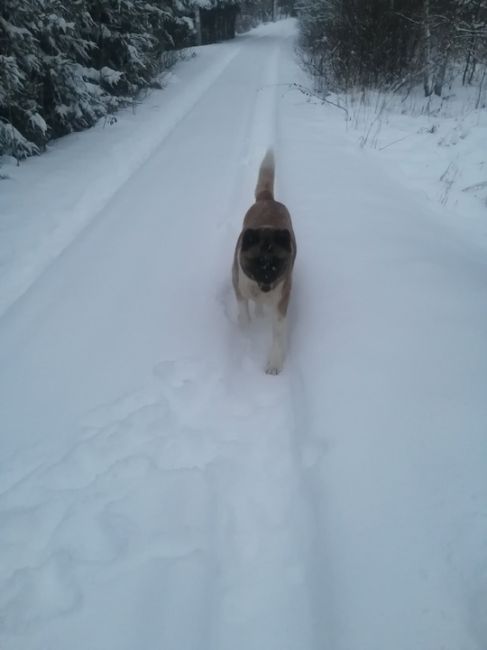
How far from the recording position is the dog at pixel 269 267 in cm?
296

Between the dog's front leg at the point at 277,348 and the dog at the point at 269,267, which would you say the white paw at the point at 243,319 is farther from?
the dog's front leg at the point at 277,348

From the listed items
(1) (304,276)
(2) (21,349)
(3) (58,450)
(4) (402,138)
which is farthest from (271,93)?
(3) (58,450)

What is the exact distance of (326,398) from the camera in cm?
278

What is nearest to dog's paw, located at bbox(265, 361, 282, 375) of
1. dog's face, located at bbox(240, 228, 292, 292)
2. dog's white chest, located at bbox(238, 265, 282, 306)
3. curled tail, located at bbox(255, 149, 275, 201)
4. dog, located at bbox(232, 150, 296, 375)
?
dog, located at bbox(232, 150, 296, 375)

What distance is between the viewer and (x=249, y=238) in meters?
3.01

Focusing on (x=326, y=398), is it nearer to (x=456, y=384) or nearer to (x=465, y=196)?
(x=456, y=384)

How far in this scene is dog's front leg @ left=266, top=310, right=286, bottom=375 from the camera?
127 inches

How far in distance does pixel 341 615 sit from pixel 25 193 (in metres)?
6.54

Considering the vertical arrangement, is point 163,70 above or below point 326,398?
above

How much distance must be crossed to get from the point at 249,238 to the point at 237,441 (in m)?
1.43

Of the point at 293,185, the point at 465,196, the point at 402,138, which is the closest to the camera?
the point at 465,196

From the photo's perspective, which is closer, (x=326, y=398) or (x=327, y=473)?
(x=327, y=473)

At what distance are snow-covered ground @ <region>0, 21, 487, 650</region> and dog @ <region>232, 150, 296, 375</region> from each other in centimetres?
23

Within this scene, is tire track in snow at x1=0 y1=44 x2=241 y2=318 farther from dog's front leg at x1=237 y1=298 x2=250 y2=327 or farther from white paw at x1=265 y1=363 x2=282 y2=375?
white paw at x1=265 y1=363 x2=282 y2=375
